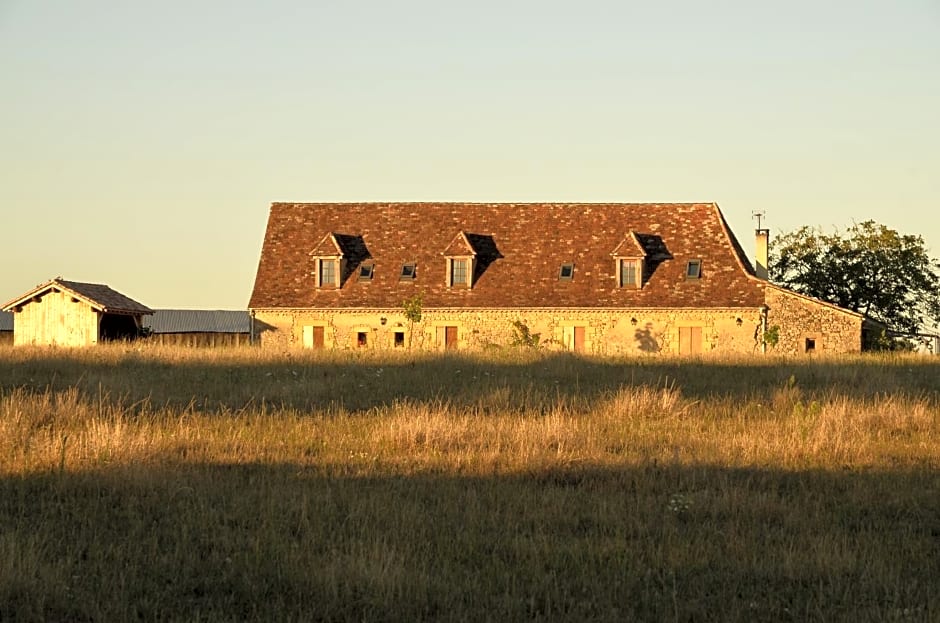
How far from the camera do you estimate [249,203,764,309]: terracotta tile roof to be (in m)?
45.5

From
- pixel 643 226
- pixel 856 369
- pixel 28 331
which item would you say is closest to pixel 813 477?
pixel 856 369

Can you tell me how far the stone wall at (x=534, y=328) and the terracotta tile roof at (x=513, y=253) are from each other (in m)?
0.42

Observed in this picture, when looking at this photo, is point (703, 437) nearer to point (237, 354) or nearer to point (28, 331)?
point (237, 354)

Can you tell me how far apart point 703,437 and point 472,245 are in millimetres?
34632

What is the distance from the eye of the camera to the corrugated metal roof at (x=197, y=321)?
92.7 m

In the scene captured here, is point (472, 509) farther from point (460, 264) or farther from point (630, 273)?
point (460, 264)

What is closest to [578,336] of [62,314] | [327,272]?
[327,272]

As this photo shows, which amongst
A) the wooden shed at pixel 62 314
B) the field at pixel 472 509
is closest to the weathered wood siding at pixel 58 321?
the wooden shed at pixel 62 314

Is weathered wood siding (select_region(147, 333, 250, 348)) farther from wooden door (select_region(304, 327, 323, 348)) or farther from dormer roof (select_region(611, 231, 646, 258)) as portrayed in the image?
dormer roof (select_region(611, 231, 646, 258))

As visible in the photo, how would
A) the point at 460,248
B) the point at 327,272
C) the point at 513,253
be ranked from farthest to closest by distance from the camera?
the point at 513,253
the point at 327,272
the point at 460,248

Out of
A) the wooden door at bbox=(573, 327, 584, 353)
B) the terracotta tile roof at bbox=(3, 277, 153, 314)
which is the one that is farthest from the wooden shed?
the wooden door at bbox=(573, 327, 584, 353)

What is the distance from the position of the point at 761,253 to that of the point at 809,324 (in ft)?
26.4

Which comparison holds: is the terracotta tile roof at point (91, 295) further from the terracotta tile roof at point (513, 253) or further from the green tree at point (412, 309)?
the green tree at point (412, 309)

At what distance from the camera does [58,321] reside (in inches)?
1800
